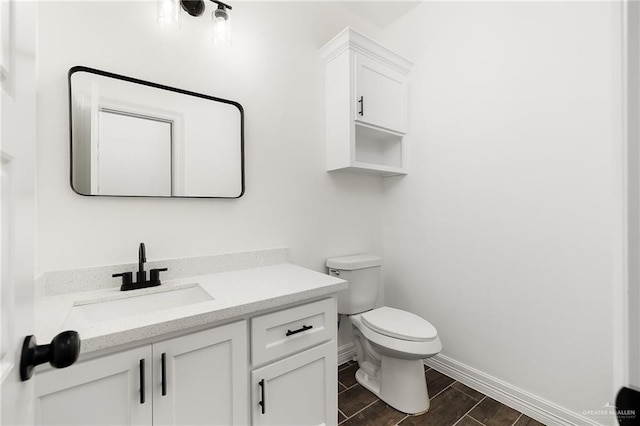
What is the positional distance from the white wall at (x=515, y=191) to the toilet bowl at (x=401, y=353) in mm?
468

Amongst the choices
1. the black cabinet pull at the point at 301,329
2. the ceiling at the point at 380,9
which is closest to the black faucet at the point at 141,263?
the black cabinet pull at the point at 301,329

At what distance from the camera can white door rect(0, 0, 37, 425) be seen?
40 cm

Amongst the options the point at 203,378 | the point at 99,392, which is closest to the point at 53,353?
the point at 99,392

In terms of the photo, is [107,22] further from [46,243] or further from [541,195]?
[541,195]

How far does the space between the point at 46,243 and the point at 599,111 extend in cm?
258

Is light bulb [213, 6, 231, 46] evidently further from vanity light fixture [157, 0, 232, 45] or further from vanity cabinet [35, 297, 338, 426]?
vanity cabinet [35, 297, 338, 426]

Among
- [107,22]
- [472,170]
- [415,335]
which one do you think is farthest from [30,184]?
[472,170]

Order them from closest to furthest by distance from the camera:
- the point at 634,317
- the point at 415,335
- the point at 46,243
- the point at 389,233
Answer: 1. the point at 634,317
2. the point at 46,243
3. the point at 415,335
4. the point at 389,233

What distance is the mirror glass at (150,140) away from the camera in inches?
48.8

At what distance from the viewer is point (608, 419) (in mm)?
1360

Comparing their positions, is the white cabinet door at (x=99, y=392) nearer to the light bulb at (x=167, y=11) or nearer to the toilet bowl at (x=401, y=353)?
the toilet bowl at (x=401, y=353)

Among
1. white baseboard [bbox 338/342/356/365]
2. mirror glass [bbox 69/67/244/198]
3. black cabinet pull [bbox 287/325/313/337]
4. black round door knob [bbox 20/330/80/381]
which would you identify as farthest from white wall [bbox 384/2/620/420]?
black round door knob [bbox 20/330/80/381]

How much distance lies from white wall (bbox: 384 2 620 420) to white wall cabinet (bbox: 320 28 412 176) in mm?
145

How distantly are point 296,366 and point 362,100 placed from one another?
164cm
